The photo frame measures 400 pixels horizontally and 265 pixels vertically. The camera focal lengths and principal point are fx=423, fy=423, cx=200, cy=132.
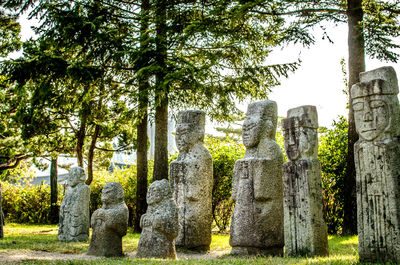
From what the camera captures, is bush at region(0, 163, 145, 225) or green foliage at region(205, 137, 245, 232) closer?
green foliage at region(205, 137, 245, 232)

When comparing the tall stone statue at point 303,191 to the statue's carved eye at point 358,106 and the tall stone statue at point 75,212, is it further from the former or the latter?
the tall stone statue at point 75,212

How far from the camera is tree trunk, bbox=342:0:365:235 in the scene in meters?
11.1

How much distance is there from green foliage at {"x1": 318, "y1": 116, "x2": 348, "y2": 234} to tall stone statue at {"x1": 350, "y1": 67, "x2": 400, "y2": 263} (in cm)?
651

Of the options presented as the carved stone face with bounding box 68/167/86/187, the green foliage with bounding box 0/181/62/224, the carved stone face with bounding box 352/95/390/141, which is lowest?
the green foliage with bounding box 0/181/62/224

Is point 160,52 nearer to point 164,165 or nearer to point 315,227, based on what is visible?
point 164,165

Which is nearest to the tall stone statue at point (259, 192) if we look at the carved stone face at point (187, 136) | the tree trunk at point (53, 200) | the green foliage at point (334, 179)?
the carved stone face at point (187, 136)

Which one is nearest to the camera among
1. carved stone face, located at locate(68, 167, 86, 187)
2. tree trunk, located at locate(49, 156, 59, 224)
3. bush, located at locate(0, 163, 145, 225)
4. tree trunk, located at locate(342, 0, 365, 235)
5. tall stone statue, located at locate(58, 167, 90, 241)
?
tree trunk, located at locate(342, 0, 365, 235)

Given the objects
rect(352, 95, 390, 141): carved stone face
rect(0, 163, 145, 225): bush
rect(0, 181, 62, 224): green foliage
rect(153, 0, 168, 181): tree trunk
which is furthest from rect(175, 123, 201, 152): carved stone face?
rect(0, 181, 62, 224): green foliage

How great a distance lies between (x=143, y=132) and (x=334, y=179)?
657 cm

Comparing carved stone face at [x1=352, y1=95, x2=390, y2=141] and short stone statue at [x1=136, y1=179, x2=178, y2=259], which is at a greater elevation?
carved stone face at [x1=352, y1=95, x2=390, y2=141]

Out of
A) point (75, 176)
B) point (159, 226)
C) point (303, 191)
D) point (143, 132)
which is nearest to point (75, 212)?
point (75, 176)

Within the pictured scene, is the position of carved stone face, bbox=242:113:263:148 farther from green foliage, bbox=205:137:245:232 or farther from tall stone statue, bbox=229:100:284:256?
green foliage, bbox=205:137:245:232

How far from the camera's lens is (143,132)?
14.9 metres

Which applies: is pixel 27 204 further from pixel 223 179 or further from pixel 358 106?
pixel 358 106
